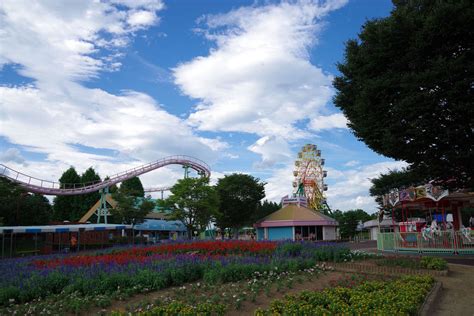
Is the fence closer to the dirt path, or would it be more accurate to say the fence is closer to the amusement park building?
the dirt path

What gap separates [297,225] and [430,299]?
44.3 metres

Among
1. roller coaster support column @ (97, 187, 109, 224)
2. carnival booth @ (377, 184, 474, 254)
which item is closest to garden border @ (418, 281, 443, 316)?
carnival booth @ (377, 184, 474, 254)

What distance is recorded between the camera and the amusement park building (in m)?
52.7

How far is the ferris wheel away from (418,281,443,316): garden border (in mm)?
58345

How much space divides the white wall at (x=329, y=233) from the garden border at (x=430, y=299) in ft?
144

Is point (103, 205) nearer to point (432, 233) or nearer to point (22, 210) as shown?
point (22, 210)

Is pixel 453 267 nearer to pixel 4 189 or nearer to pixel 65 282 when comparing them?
pixel 65 282

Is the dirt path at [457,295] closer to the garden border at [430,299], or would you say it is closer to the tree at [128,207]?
the garden border at [430,299]

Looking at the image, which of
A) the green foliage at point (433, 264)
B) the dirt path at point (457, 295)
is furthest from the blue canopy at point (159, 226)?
the dirt path at point (457, 295)

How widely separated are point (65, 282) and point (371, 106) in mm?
12969

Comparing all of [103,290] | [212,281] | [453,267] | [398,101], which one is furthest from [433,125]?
[103,290]

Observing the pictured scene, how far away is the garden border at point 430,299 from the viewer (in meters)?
7.99

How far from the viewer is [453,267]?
14.3 meters

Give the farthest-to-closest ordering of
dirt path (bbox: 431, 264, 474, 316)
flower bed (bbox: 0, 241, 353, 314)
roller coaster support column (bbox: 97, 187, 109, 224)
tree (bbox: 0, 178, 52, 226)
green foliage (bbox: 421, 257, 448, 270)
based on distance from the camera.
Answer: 1. roller coaster support column (bbox: 97, 187, 109, 224)
2. tree (bbox: 0, 178, 52, 226)
3. green foliage (bbox: 421, 257, 448, 270)
4. flower bed (bbox: 0, 241, 353, 314)
5. dirt path (bbox: 431, 264, 474, 316)
